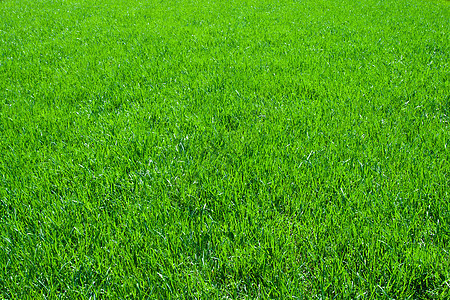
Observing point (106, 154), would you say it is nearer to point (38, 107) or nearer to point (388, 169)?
point (38, 107)

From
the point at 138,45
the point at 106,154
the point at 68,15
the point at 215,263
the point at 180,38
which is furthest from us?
the point at 68,15

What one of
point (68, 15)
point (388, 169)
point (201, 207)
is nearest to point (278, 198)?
point (201, 207)

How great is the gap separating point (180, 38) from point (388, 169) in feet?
17.7

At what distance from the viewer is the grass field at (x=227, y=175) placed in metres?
1.80

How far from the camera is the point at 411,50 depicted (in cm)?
584

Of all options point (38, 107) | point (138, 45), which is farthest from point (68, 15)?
point (38, 107)

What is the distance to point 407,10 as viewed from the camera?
1066 cm

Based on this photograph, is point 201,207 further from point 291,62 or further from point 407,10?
point 407,10

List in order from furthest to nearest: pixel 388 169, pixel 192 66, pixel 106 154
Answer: pixel 192 66 < pixel 106 154 < pixel 388 169

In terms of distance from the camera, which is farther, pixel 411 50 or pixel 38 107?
pixel 411 50

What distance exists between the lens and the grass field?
1.80m

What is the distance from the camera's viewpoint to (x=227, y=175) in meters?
2.59

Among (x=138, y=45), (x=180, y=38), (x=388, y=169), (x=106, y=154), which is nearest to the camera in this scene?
(x=388, y=169)

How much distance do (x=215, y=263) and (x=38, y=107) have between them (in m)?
2.98
